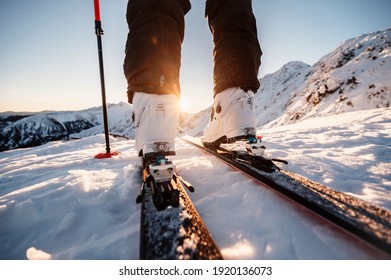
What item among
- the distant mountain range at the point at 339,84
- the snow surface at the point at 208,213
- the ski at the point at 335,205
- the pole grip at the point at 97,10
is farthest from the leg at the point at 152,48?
the pole grip at the point at 97,10

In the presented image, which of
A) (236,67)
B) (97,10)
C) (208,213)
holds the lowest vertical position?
(208,213)

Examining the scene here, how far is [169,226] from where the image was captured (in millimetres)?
740

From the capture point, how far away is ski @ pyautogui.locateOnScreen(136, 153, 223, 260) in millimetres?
609

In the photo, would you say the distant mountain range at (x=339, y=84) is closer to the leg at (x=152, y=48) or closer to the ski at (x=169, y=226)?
the leg at (x=152, y=48)

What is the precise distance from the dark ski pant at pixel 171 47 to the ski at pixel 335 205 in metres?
0.77

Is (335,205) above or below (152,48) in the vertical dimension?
below

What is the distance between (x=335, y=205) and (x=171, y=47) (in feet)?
4.31

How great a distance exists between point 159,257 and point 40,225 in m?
0.72

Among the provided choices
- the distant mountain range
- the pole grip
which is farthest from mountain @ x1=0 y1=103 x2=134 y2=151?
the pole grip

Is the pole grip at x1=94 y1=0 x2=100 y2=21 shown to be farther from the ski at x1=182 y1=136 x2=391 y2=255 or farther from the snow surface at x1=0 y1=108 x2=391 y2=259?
the ski at x1=182 y1=136 x2=391 y2=255

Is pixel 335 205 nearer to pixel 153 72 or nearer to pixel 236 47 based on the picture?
pixel 153 72

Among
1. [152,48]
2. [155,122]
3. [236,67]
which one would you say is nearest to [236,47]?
[236,67]
